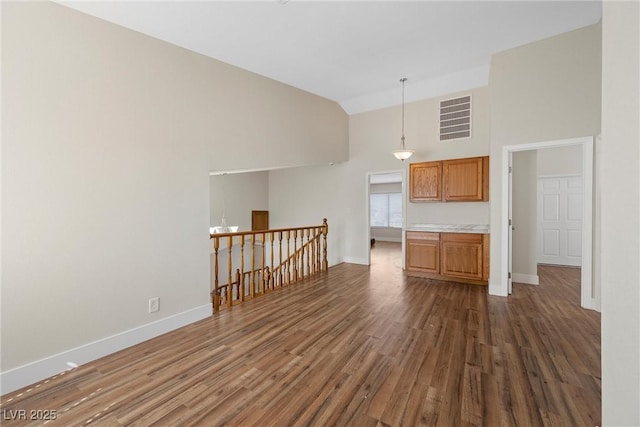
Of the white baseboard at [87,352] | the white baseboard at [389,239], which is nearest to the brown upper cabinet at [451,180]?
the white baseboard at [87,352]

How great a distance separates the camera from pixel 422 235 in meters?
5.05

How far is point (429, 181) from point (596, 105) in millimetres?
2314

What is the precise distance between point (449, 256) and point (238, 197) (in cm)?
523

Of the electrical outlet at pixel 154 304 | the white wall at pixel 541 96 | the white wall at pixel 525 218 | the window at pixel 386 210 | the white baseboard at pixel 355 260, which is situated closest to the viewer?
the electrical outlet at pixel 154 304

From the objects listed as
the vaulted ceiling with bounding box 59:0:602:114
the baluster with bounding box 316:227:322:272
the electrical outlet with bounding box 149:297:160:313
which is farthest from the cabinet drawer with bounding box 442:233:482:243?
the electrical outlet with bounding box 149:297:160:313

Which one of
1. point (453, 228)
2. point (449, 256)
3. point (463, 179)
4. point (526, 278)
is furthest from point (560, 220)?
point (449, 256)

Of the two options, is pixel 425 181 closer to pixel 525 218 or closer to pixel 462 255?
pixel 462 255

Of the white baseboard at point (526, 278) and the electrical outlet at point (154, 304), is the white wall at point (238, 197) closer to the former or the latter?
the electrical outlet at point (154, 304)

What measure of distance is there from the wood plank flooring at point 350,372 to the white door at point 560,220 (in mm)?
3005

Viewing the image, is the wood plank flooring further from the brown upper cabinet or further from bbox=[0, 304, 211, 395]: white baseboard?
the brown upper cabinet

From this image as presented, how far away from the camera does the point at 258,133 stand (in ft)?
13.2

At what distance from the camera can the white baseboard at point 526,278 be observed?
180 inches

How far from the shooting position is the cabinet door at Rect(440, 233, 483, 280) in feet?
14.8

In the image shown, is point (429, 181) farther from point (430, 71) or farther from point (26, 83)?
point (26, 83)
